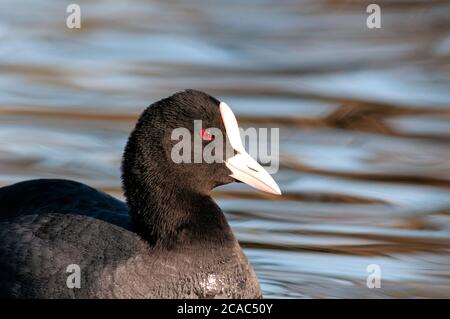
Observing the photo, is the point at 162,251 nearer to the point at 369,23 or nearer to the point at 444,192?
the point at 444,192

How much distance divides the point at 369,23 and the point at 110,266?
5795 mm

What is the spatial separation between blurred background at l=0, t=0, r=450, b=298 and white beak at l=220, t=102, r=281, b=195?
0.82 m

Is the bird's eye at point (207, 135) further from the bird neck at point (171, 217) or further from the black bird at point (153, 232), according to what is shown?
the bird neck at point (171, 217)

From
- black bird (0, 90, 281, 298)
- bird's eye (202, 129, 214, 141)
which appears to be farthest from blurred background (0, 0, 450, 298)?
bird's eye (202, 129, 214, 141)

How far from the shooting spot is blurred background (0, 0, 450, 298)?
26.3ft

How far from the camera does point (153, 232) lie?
674 cm

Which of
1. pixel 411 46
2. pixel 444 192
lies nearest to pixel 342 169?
pixel 444 192

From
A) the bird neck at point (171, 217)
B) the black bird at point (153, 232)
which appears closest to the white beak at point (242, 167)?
the black bird at point (153, 232)

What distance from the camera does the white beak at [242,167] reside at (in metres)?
6.86

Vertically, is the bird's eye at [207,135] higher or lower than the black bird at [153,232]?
higher

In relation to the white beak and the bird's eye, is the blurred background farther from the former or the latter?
the bird's eye

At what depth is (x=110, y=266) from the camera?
659cm

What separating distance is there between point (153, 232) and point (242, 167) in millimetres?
574

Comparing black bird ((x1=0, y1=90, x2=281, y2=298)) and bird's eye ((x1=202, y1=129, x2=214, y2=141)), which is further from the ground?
bird's eye ((x1=202, y1=129, x2=214, y2=141))
